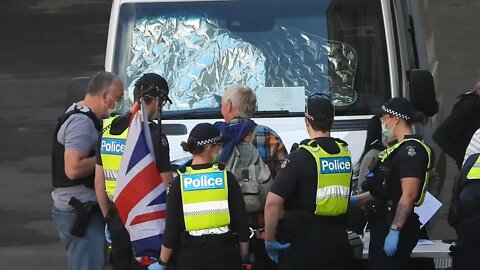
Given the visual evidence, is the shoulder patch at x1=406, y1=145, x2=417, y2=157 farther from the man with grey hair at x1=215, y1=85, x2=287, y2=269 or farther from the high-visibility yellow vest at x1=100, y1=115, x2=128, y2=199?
the high-visibility yellow vest at x1=100, y1=115, x2=128, y2=199

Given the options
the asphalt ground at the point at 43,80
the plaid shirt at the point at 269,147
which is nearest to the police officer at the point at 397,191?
the plaid shirt at the point at 269,147

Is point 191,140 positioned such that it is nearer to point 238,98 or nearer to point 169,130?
point 238,98

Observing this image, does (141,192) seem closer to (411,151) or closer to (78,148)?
(78,148)

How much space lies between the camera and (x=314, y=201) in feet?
18.0

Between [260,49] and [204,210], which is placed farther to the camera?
[260,49]

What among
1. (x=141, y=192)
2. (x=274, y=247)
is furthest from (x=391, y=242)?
(x=141, y=192)

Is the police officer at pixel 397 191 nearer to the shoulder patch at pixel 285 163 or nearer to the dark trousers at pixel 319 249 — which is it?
the dark trousers at pixel 319 249

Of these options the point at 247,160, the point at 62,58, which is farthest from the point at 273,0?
the point at 62,58

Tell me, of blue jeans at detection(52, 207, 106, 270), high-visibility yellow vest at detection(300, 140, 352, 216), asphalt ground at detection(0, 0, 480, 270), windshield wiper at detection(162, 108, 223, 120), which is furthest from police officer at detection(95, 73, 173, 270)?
asphalt ground at detection(0, 0, 480, 270)

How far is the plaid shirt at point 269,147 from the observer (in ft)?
19.5

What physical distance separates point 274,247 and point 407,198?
0.78 meters

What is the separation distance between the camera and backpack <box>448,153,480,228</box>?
5465 millimetres

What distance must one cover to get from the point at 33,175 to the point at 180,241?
25.9 ft

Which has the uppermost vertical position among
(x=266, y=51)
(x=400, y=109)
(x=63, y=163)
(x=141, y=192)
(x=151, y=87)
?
(x=266, y=51)
